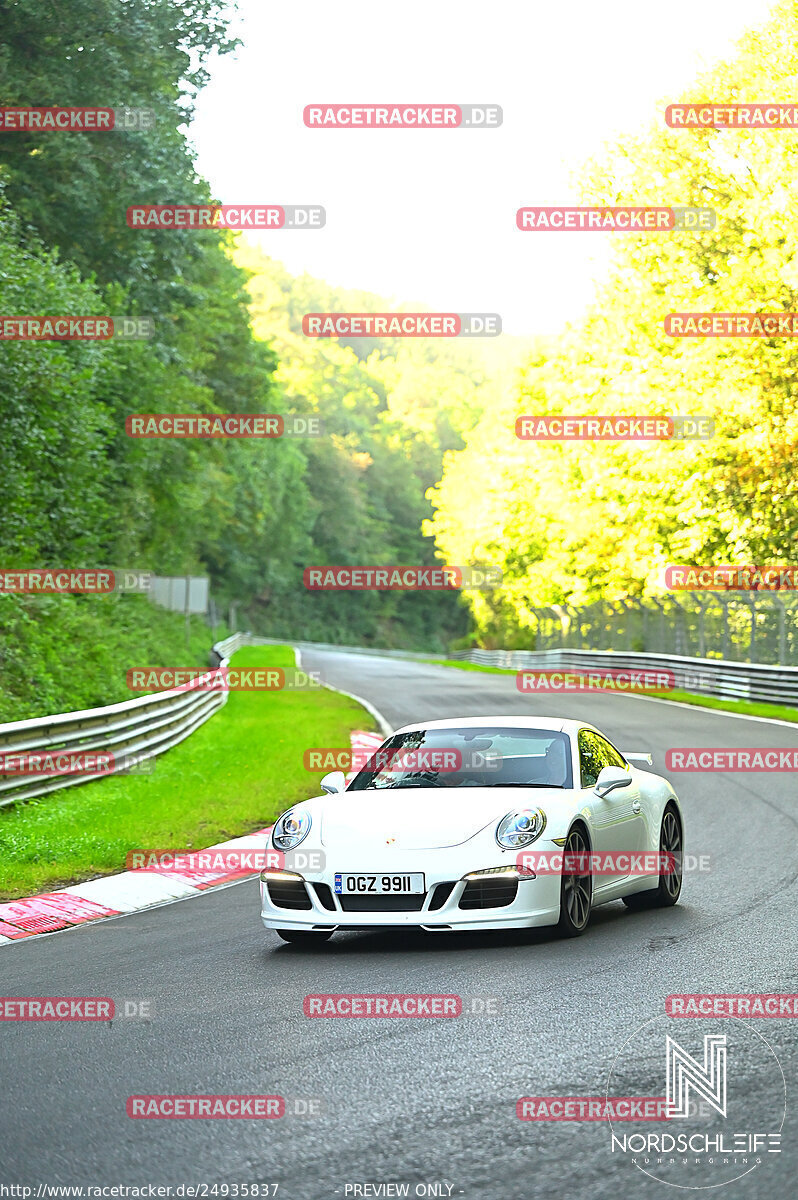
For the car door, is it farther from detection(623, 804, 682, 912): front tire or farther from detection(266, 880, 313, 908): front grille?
detection(266, 880, 313, 908): front grille

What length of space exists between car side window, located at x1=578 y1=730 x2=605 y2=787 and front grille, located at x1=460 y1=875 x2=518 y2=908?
1.37 meters

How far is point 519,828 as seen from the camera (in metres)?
8.80

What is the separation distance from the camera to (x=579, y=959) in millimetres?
8242

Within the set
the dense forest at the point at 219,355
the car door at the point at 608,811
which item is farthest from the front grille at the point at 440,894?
the dense forest at the point at 219,355

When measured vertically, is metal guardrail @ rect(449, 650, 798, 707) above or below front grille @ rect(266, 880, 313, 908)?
below

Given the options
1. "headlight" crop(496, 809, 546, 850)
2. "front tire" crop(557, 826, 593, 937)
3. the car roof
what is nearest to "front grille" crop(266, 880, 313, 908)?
"headlight" crop(496, 809, 546, 850)

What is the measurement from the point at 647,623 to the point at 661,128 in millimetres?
13781

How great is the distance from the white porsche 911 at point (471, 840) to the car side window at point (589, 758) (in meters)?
0.02

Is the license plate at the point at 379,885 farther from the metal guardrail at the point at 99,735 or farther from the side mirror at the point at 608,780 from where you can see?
the metal guardrail at the point at 99,735

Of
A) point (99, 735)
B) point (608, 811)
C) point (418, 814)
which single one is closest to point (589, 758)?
point (608, 811)

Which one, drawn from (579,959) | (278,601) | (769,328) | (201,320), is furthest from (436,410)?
(579,959)

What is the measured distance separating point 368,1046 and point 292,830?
9.77ft

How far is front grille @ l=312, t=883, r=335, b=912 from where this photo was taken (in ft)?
28.9

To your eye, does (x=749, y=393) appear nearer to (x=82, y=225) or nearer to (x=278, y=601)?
A: (x=82, y=225)
